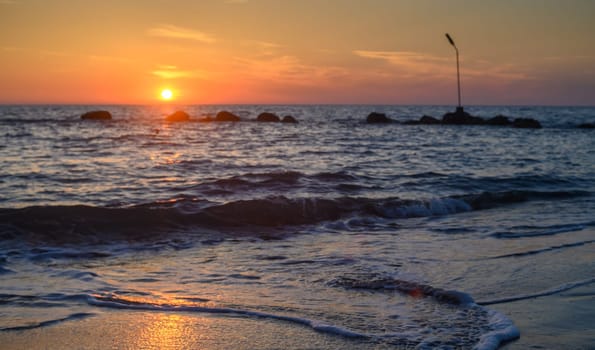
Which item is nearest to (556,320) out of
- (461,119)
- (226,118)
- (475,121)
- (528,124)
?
(528,124)

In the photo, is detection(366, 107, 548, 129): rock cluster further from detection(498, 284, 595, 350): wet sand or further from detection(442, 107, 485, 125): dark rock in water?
detection(498, 284, 595, 350): wet sand

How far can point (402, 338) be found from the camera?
14.1 feet

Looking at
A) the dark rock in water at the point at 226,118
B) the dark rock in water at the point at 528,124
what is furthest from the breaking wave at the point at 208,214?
the dark rock in water at the point at 226,118

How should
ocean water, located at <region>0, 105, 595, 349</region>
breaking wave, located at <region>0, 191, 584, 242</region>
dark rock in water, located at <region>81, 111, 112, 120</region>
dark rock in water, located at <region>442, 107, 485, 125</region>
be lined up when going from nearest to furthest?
1. ocean water, located at <region>0, 105, 595, 349</region>
2. breaking wave, located at <region>0, 191, 584, 242</region>
3. dark rock in water, located at <region>442, 107, 485, 125</region>
4. dark rock in water, located at <region>81, 111, 112, 120</region>

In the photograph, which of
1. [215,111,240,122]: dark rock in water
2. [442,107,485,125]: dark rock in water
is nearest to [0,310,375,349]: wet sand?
[442,107,485,125]: dark rock in water

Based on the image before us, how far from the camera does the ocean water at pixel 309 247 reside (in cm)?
488

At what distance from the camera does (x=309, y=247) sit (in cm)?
820

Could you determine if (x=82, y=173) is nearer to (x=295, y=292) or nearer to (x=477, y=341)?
(x=295, y=292)

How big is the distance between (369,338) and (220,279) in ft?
7.72

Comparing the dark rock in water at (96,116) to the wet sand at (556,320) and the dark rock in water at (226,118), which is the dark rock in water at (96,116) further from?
the wet sand at (556,320)

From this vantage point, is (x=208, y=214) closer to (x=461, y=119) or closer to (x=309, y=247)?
(x=309, y=247)

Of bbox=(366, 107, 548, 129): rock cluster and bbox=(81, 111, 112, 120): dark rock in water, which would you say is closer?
bbox=(366, 107, 548, 129): rock cluster

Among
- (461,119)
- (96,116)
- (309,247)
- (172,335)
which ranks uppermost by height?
(96,116)

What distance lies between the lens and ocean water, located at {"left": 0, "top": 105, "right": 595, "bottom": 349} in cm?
488
